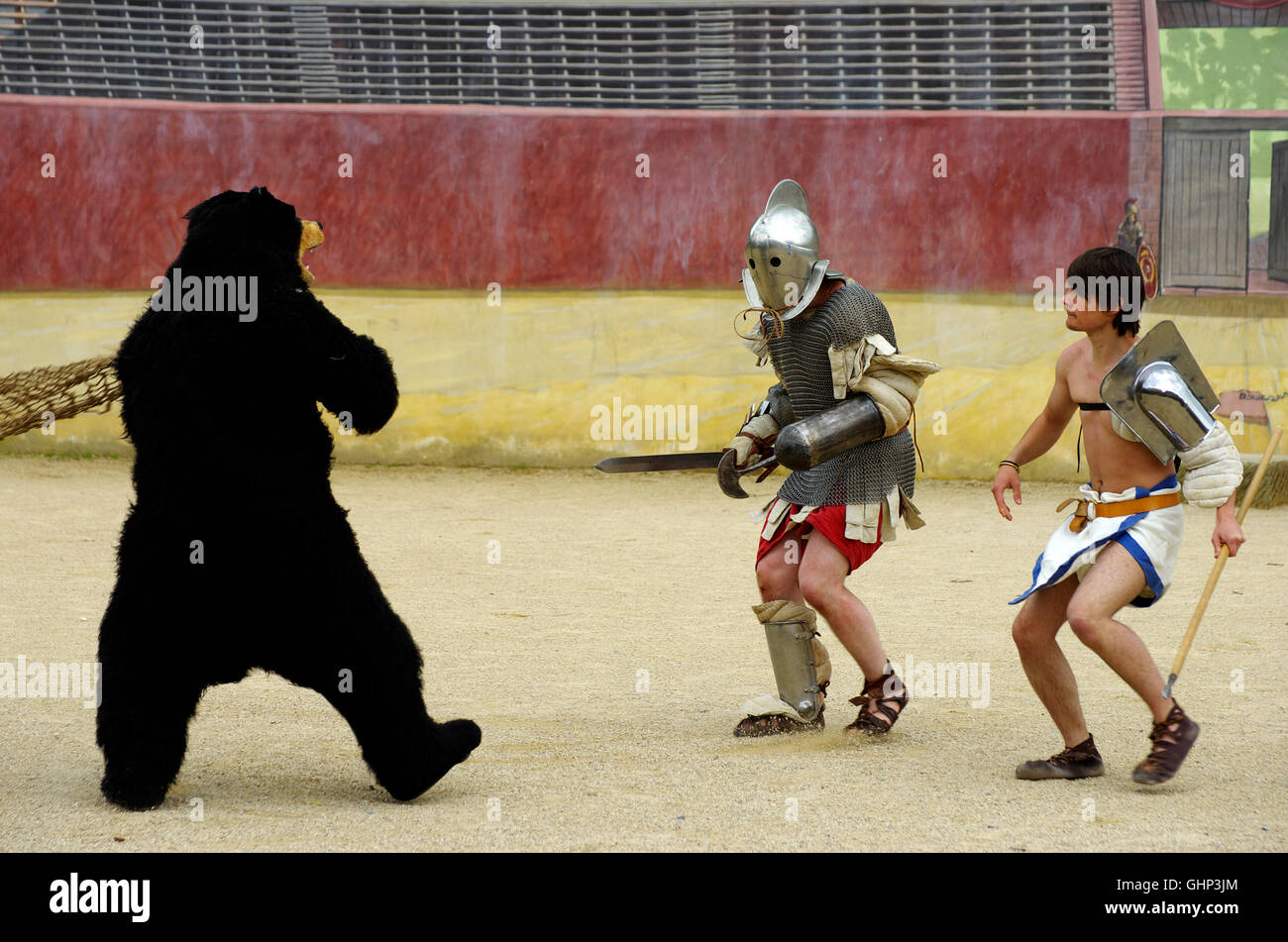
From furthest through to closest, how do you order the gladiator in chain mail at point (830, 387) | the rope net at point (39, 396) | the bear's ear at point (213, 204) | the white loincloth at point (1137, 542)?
the rope net at point (39, 396), the gladiator in chain mail at point (830, 387), the white loincloth at point (1137, 542), the bear's ear at point (213, 204)

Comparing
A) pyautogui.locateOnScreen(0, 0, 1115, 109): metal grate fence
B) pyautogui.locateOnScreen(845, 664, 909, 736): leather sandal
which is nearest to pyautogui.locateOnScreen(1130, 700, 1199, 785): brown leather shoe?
pyautogui.locateOnScreen(845, 664, 909, 736): leather sandal

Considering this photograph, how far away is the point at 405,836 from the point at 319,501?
81 centimetres

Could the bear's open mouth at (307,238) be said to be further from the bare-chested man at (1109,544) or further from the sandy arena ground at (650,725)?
the bare-chested man at (1109,544)

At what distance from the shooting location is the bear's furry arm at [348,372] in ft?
11.2

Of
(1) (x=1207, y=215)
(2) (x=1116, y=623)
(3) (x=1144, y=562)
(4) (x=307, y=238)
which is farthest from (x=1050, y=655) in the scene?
(1) (x=1207, y=215)

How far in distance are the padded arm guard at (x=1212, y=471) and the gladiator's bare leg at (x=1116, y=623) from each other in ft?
0.75

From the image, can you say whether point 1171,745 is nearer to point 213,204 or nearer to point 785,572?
point 785,572

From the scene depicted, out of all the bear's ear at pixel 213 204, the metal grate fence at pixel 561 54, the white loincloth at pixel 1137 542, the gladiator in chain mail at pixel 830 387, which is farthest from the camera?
the metal grate fence at pixel 561 54

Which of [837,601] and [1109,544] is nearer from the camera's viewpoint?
[1109,544]

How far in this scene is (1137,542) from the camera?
11.9 ft

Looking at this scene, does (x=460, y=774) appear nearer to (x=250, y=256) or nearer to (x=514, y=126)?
(x=250, y=256)

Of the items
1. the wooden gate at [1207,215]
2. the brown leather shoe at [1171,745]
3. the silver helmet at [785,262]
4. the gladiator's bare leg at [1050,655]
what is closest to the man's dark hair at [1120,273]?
the gladiator's bare leg at [1050,655]

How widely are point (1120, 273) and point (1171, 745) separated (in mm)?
1195

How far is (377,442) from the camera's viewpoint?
434 inches
